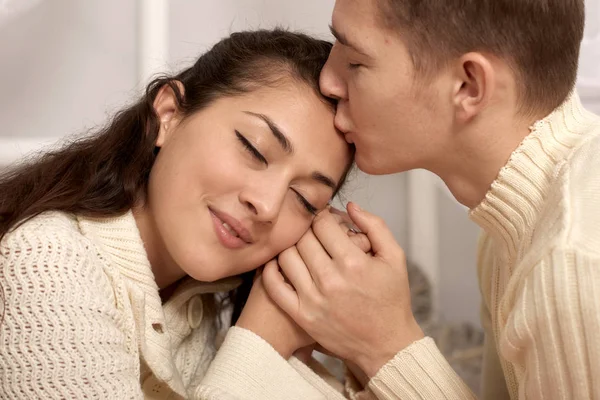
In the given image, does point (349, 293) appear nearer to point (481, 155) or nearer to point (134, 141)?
point (481, 155)

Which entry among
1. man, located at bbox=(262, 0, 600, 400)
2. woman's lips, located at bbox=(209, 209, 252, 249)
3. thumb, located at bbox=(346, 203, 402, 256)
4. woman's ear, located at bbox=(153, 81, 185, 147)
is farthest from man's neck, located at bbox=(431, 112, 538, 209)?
Result: woman's ear, located at bbox=(153, 81, 185, 147)

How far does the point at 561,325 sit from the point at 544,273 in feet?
0.23

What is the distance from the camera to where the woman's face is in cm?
115

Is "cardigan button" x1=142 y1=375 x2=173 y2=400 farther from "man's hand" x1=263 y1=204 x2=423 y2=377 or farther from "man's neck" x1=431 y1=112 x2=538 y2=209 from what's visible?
"man's neck" x1=431 y1=112 x2=538 y2=209

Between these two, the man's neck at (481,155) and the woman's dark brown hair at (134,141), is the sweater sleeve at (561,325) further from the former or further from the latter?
the woman's dark brown hair at (134,141)

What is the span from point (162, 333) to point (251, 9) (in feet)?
2.75

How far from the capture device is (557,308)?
2.89 feet

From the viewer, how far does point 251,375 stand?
1171 mm

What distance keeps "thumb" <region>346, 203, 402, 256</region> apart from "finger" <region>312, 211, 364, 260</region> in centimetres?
3

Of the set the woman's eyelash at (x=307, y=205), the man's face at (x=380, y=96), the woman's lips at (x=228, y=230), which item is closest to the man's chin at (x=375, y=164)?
the man's face at (x=380, y=96)

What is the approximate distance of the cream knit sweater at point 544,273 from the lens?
0.87 meters

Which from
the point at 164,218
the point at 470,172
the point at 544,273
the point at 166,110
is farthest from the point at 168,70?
the point at 544,273

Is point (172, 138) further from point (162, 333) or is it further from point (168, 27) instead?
point (168, 27)

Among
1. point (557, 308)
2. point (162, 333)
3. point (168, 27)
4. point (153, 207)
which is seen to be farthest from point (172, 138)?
point (557, 308)
